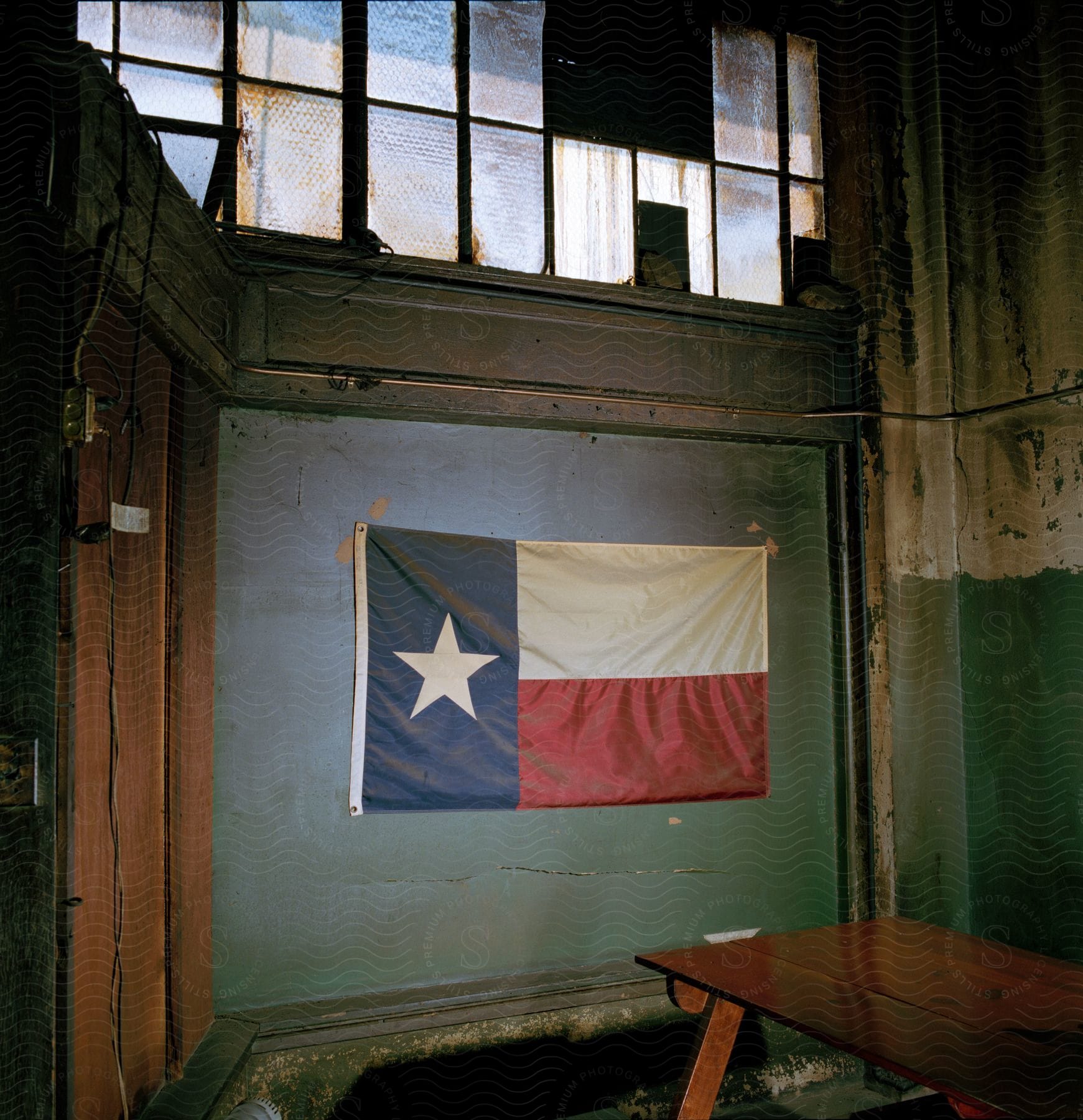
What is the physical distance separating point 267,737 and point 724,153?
297 centimetres

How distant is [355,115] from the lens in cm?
296

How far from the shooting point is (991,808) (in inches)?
133

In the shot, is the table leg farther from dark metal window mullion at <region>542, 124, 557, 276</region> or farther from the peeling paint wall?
dark metal window mullion at <region>542, 124, 557, 276</region>

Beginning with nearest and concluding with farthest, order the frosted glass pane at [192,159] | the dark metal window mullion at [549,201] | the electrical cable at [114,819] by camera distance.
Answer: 1. the electrical cable at [114,819]
2. the frosted glass pane at [192,159]
3. the dark metal window mullion at [549,201]

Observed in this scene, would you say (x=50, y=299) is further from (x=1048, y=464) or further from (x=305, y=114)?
(x=1048, y=464)

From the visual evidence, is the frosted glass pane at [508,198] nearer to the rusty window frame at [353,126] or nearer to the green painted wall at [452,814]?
the rusty window frame at [353,126]

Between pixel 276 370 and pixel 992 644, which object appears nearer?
pixel 276 370

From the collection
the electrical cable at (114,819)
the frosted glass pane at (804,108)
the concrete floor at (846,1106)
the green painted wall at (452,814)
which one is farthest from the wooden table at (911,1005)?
the frosted glass pane at (804,108)

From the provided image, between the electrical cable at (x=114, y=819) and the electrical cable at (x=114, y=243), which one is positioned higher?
the electrical cable at (x=114, y=243)

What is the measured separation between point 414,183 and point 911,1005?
2.94m

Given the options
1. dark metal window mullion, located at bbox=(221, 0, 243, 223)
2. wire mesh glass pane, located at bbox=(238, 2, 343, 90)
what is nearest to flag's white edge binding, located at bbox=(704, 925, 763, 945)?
dark metal window mullion, located at bbox=(221, 0, 243, 223)

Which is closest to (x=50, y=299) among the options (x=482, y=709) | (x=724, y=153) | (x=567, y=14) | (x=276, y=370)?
(x=276, y=370)

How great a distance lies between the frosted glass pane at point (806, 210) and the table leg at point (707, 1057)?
10.1 ft

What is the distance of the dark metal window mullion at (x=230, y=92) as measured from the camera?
9.20 feet
